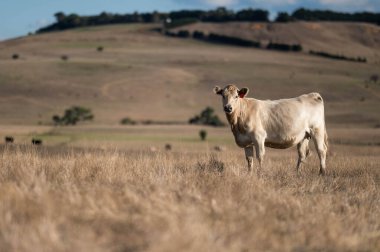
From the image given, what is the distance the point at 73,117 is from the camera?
6875 centimetres

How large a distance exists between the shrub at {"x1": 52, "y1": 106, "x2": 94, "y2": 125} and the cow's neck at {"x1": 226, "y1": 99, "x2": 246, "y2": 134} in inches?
2119

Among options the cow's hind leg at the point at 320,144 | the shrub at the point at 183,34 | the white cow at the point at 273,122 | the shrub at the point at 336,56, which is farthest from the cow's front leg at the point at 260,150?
the shrub at the point at 183,34

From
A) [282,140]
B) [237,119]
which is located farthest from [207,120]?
[237,119]

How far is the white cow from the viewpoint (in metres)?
14.6

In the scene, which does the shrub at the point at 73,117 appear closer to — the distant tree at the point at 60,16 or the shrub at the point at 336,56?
the shrub at the point at 336,56

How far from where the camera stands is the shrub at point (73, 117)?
67.8 metres

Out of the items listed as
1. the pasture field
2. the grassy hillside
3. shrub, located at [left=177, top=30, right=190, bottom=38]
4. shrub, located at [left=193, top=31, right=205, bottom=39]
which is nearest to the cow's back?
the pasture field

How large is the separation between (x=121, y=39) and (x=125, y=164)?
125744 mm

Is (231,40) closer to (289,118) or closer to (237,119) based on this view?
(289,118)

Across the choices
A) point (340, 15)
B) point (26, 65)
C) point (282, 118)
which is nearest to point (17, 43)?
point (26, 65)

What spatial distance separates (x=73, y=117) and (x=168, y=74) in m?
35.5

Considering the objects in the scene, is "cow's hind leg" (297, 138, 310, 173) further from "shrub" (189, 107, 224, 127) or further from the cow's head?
"shrub" (189, 107, 224, 127)

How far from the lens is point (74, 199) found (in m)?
8.11

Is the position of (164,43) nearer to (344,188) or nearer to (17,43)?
(17,43)
